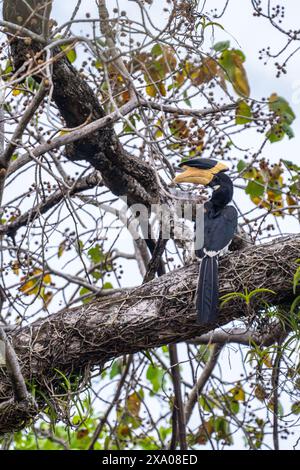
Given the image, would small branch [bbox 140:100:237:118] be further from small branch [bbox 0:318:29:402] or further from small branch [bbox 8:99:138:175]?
small branch [bbox 0:318:29:402]

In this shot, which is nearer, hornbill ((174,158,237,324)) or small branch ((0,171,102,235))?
hornbill ((174,158,237,324))

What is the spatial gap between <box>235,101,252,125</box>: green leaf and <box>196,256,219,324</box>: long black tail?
1043 millimetres

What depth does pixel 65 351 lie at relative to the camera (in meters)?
3.71

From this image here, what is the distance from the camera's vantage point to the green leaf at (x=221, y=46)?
405 cm

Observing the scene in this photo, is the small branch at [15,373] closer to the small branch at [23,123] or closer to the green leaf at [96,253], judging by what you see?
the small branch at [23,123]

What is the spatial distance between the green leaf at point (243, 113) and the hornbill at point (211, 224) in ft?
0.79

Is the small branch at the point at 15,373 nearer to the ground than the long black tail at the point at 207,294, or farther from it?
nearer to the ground

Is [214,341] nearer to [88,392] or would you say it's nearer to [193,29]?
[88,392]

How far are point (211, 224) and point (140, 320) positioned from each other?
78cm

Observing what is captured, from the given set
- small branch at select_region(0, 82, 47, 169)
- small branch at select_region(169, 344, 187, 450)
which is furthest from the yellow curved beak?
small branch at select_region(0, 82, 47, 169)

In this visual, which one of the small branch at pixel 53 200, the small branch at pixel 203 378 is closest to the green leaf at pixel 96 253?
the small branch at pixel 53 200

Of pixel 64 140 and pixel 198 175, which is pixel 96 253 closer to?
pixel 198 175

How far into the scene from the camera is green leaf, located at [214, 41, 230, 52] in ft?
13.3

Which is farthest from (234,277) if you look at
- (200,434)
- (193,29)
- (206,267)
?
(200,434)
